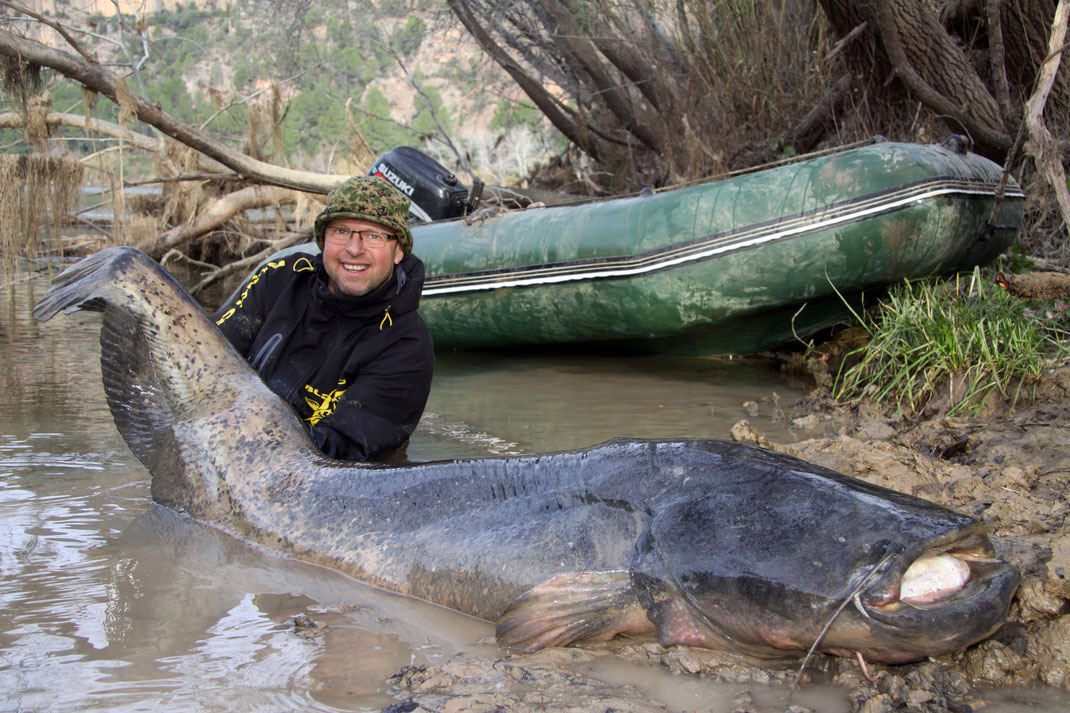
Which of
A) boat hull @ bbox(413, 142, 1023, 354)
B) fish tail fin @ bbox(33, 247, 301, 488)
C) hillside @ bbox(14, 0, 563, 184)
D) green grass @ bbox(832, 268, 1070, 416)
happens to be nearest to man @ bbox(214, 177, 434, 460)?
fish tail fin @ bbox(33, 247, 301, 488)

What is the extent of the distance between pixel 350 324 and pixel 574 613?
81.9 inches

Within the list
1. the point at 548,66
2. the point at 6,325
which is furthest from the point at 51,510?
the point at 548,66

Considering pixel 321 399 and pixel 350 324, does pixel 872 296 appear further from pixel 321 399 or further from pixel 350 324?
pixel 321 399

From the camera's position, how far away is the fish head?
2.10 m

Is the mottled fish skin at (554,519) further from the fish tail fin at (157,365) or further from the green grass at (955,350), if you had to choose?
the green grass at (955,350)

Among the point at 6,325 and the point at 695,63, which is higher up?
the point at 695,63

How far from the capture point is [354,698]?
223cm

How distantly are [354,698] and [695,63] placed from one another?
822cm

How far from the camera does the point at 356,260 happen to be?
3.90m

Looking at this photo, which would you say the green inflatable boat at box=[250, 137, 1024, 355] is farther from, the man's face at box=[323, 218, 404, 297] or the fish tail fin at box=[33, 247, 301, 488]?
the fish tail fin at box=[33, 247, 301, 488]

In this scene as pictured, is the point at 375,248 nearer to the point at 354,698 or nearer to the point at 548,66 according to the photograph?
the point at 354,698

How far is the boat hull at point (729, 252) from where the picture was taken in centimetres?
543

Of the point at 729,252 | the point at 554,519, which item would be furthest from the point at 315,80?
the point at 554,519

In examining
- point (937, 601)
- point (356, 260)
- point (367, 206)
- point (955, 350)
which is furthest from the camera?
point (955, 350)
